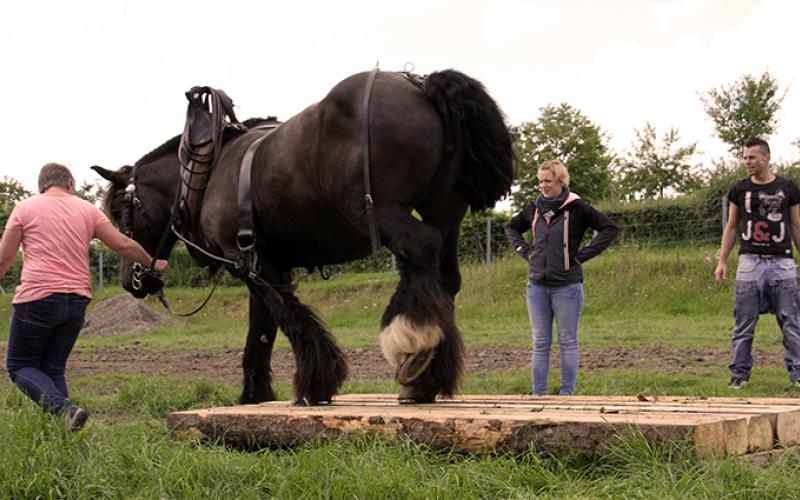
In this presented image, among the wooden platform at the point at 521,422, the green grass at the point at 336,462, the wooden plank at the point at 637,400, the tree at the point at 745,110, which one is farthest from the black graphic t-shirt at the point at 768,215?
the tree at the point at 745,110

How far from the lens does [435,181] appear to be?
A: 552 centimetres

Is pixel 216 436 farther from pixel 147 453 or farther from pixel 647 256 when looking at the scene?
pixel 647 256

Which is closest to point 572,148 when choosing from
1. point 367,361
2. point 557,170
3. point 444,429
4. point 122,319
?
point 122,319

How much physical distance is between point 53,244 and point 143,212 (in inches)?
52.1

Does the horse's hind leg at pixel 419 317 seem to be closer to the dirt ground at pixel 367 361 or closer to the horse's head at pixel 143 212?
the horse's head at pixel 143 212

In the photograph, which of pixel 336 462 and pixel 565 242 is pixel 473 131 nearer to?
pixel 336 462

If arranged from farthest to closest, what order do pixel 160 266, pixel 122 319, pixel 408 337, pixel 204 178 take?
pixel 122 319
pixel 160 266
pixel 204 178
pixel 408 337

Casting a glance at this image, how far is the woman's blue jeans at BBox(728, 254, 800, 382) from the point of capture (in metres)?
8.14

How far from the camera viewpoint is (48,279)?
239 inches

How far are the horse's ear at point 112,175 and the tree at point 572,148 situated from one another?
3662 cm

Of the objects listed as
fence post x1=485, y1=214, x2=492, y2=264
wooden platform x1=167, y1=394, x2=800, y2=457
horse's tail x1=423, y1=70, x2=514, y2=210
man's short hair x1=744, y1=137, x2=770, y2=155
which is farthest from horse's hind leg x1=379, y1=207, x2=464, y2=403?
fence post x1=485, y1=214, x2=492, y2=264

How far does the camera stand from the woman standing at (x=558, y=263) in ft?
25.0

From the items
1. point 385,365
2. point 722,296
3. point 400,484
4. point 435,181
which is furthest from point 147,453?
point 722,296

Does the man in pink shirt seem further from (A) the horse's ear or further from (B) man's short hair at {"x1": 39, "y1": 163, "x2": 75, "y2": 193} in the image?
(A) the horse's ear
